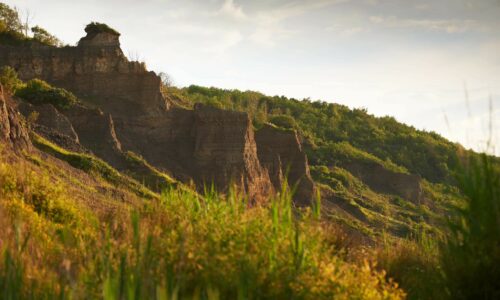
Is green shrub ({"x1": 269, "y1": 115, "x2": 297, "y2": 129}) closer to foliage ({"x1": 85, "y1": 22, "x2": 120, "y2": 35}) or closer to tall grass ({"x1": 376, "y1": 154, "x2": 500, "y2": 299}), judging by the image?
foliage ({"x1": 85, "y1": 22, "x2": 120, "y2": 35})

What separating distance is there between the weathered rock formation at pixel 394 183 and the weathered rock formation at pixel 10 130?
58642 mm

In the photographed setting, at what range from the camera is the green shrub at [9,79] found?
37.7 m

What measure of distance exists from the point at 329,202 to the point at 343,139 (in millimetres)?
49204

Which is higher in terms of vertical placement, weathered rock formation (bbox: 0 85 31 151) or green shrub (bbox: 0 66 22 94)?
green shrub (bbox: 0 66 22 94)

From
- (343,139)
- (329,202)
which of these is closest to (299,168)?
(329,202)

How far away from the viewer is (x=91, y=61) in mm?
46250

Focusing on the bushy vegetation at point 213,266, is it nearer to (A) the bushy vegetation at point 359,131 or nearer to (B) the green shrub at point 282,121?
(B) the green shrub at point 282,121

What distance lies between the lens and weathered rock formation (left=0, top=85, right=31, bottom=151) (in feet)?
82.2

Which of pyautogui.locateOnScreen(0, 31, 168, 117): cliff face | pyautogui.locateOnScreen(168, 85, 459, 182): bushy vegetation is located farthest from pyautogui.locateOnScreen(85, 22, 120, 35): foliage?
pyautogui.locateOnScreen(168, 85, 459, 182): bushy vegetation

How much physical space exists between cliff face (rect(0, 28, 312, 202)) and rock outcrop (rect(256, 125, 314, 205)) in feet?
18.5

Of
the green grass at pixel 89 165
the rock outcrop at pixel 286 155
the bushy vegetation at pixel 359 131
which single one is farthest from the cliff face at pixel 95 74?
the bushy vegetation at pixel 359 131

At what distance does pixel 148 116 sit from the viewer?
4612 cm

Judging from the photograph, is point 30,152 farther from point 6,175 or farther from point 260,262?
point 260,262

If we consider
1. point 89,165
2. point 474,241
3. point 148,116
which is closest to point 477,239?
point 474,241
